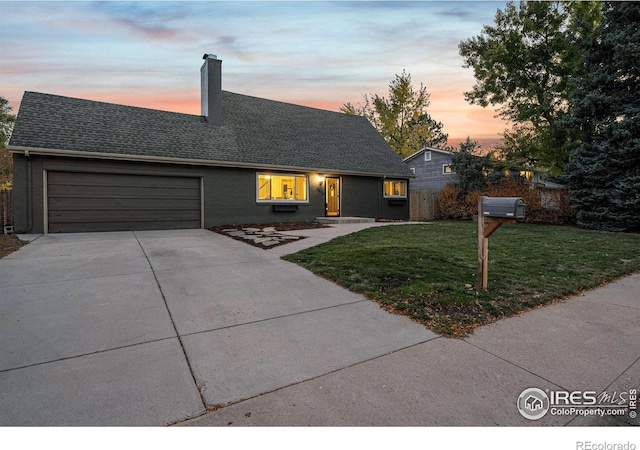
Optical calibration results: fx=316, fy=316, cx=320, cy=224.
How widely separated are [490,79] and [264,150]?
1336cm

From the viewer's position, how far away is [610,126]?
35.8 ft

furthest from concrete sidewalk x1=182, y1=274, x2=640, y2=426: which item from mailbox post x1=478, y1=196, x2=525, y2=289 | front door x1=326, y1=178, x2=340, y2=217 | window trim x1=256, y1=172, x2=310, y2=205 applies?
front door x1=326, y1=178, x2=340, y2=217

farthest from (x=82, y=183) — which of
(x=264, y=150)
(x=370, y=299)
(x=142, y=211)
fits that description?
(x=370, y=299)

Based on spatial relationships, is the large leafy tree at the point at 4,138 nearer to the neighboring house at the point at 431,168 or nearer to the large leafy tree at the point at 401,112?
the large leafy tree at the point at 401,112

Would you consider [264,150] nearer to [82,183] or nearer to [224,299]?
[82,183]

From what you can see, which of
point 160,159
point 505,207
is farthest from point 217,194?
point 505,207

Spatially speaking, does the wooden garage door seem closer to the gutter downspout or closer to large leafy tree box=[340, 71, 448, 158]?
the gutter downspout

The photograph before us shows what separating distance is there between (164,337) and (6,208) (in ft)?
33.6

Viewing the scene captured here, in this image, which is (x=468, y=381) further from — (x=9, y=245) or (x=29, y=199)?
(x=29, y=199)

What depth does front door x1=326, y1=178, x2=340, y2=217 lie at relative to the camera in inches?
567

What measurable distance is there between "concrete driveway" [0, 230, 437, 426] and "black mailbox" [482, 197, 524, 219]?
164 cm

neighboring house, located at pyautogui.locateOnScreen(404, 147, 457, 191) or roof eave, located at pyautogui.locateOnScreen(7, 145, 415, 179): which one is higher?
neighboring house, located at pyautogui.locateOnScreen(404, 147, 457, 191)

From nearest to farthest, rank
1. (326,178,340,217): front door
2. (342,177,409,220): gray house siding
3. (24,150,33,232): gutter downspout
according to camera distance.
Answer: (24,150,33,232): gutter downspout < (326,178,340,217): front door < (342,177,409,220): gray house siding

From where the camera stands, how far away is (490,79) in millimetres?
17312
